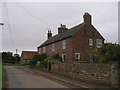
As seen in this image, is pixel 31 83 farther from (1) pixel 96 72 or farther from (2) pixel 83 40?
(2) pixel 83 40

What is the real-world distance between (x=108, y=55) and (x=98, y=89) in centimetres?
392

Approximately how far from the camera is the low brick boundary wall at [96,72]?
14555 mm

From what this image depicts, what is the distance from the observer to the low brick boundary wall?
47.8 ft

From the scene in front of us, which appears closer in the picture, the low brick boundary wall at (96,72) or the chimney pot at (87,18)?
the low brick boundary wall at (96,72)

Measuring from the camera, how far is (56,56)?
41.7 metres

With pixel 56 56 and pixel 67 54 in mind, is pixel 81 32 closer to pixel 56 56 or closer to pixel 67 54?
pixel 67 54

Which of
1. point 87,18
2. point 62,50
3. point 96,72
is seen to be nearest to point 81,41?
point 87,18

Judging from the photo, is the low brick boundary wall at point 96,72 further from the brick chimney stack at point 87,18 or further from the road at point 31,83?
the brick chimney stack at point 87,18

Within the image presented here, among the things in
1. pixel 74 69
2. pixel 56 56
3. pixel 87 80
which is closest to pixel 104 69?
pixel 87 80

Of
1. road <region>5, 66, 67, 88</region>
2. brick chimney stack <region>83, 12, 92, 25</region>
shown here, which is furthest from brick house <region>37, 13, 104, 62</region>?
road <region>5, 66, 67, 88</region>

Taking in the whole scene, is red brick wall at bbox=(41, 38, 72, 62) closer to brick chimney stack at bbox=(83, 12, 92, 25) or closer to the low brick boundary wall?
brick chimney stack at bbox=(83, 12, 92, 25)

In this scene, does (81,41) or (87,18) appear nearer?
(81,41)

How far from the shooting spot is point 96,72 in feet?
57.2

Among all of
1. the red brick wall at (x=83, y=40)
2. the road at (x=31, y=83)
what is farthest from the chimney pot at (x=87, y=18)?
the road at (x=31, y=83)
